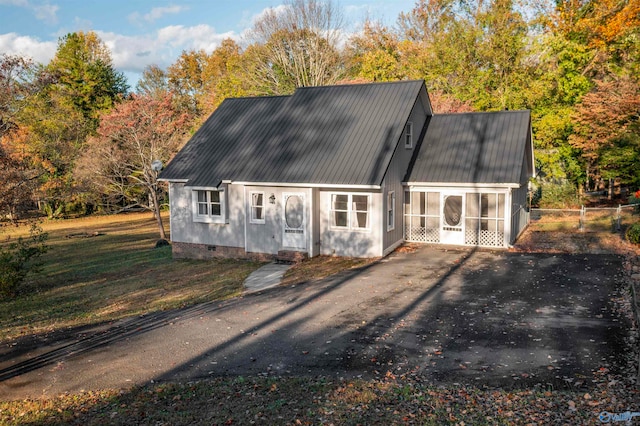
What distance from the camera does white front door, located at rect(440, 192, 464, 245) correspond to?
21453 mm

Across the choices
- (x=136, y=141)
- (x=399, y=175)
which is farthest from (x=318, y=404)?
(x=136, y=141)

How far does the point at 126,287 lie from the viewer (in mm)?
18625

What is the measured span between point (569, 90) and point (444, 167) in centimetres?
1776

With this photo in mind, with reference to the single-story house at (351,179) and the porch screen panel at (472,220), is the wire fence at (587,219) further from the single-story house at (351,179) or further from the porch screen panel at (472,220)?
the porch screen panel at (472,220)

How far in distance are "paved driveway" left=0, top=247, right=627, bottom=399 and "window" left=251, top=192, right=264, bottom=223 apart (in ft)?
18.5

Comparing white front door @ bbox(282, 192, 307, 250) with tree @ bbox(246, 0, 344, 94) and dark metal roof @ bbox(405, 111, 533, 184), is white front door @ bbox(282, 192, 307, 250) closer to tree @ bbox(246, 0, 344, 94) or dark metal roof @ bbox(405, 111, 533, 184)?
dark metal roof @ bbox(405, 111, 533, 184)

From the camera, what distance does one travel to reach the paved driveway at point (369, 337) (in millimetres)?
9430

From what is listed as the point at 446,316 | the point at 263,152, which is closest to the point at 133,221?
the point at 263,152

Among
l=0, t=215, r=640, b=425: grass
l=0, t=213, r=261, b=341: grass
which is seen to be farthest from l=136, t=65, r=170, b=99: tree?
l=0, t=215, r=640, b=425: grass

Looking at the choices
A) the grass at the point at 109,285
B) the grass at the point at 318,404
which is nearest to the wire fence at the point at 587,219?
the grass at the point at 109,285

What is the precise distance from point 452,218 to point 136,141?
2224 cm

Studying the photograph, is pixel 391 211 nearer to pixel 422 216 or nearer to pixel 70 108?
pixel 422 216

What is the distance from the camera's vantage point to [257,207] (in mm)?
21484

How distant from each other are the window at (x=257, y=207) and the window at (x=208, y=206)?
1.61 meters
